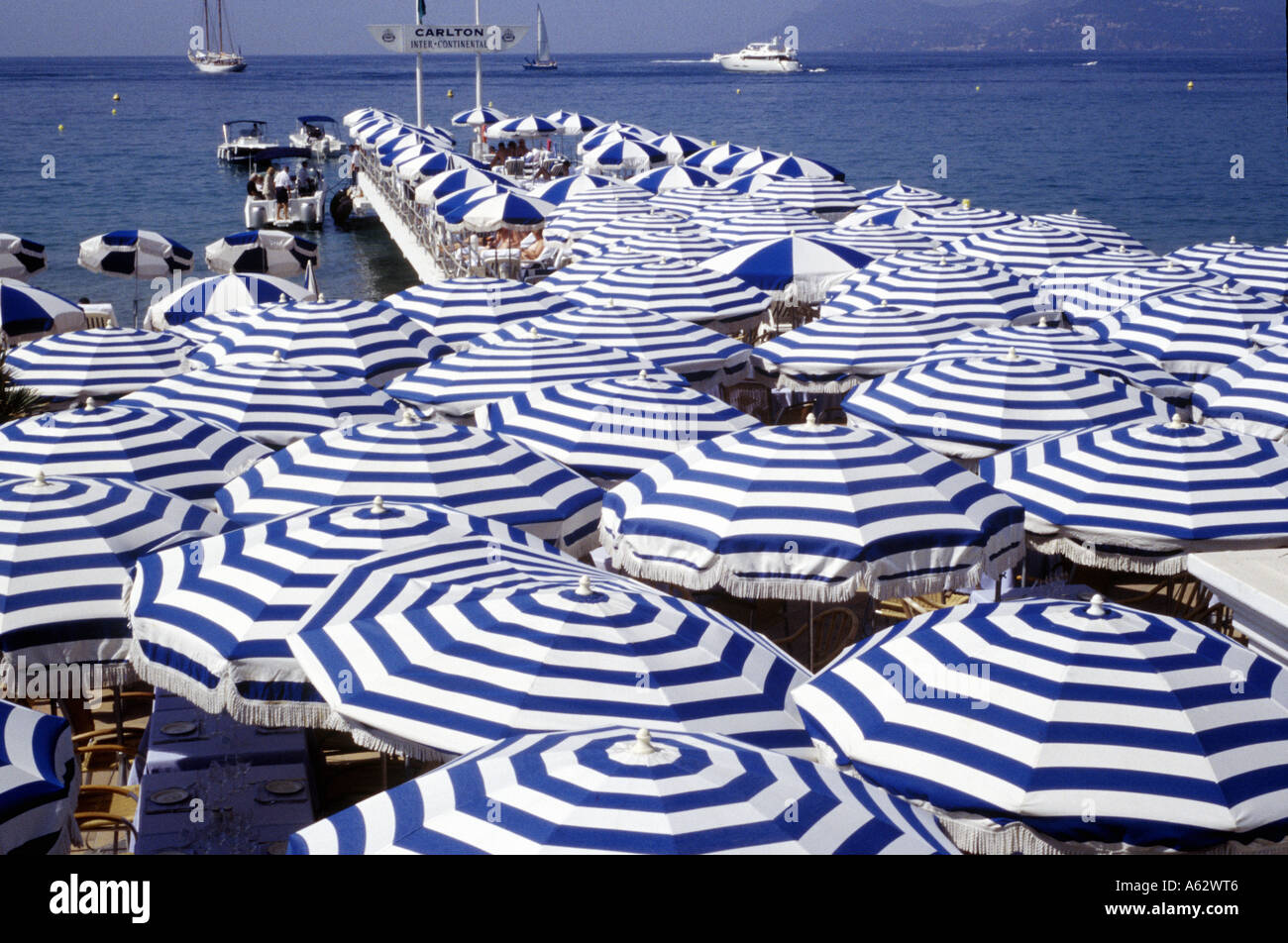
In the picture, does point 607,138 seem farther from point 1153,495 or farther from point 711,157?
point 1153,495

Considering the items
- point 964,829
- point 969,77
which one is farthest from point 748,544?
point 969,77

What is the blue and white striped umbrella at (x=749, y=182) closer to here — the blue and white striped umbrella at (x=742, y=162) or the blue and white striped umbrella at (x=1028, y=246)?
the blue and white striped umbrella at (x=742, y=162)

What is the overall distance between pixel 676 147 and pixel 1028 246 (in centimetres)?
1927

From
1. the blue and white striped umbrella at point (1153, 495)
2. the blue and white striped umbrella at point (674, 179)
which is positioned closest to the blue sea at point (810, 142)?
the blue and white striped umbrella at point (674, 179)

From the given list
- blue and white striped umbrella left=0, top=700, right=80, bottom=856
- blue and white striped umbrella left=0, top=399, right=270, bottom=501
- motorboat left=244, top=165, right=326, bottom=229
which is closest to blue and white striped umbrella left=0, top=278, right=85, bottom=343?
blue and white striped umbrella left=0, top=399, right=270, bottom=501

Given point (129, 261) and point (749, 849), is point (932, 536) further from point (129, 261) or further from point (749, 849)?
point (129, 261)

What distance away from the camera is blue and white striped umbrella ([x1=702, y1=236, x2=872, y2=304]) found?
589 inches

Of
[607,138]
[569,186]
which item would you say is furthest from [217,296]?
[607,138]

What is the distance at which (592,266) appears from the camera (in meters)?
14.9

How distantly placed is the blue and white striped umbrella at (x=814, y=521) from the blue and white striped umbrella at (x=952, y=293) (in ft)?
17.4

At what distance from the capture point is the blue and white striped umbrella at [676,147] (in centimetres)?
3366

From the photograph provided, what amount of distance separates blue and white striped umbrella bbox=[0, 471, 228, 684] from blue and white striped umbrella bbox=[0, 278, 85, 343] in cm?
894

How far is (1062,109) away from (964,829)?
120514mm

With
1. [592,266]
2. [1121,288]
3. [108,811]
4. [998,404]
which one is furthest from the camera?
[592,266]
